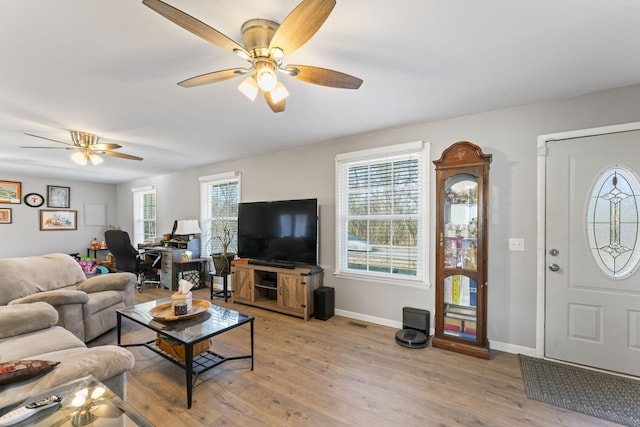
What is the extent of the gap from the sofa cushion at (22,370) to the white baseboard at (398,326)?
2876 mm

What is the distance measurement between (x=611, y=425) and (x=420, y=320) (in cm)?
147

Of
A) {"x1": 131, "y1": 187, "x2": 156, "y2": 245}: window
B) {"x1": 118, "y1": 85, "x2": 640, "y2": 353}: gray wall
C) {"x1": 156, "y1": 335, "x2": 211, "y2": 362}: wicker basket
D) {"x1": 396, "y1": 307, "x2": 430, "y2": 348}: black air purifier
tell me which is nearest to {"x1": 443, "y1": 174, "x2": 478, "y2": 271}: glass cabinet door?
{"x1": 118, "y1": 85, "x2": 640, "y2": 353}: gray wall

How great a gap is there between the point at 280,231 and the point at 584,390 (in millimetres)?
3358

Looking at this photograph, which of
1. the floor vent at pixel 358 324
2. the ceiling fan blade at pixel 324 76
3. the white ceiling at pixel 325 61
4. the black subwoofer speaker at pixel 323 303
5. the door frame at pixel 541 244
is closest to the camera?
the white ceiling at pixel 325 61

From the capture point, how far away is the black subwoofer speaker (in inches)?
138

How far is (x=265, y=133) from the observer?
3.45 metres

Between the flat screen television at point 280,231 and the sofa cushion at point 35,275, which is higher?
the flat screen television at point 280,231

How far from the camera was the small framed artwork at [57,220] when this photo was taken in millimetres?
6512

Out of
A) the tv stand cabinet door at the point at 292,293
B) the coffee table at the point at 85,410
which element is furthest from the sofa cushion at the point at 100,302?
the tv stand cabinet door at the point at 292,293

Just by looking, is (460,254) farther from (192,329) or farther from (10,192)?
(10,192)

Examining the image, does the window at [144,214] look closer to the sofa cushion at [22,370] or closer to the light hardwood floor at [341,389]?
the light hardwood floor at [341,389]

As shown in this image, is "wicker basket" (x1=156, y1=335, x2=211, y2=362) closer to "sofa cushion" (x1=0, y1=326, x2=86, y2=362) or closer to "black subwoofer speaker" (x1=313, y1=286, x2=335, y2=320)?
"sofa cushion" (x1=0, y1=326, x2=86, y2=362)

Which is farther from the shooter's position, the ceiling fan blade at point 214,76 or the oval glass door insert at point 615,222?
the oval glass door insert at point 615,222

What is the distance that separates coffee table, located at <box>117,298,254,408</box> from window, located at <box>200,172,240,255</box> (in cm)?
249
